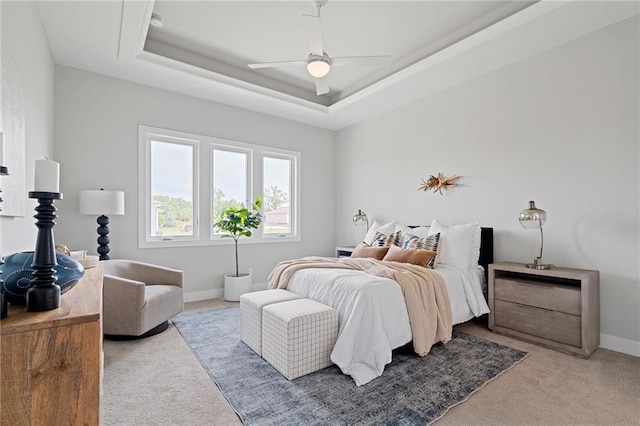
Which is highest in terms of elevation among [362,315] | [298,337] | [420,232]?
[420,232]

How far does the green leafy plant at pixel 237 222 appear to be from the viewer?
181 inches

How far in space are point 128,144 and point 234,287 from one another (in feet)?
7.66

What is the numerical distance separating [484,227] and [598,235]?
1.08 metres

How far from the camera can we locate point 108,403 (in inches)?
80.2

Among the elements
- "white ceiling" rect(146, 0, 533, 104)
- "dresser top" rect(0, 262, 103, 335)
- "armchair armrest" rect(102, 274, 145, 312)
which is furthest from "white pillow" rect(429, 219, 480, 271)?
"dresser top" rect(0, 262, 103, 335)

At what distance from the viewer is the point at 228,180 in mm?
5016

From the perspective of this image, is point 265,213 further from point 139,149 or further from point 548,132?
point 548,132

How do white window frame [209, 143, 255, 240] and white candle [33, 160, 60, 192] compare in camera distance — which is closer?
white candle [33, 160, 60, 192]

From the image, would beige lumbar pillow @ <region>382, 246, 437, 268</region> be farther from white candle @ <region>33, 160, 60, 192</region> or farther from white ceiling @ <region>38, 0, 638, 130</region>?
white candle @ <region>33, 160, 60, 192</region>

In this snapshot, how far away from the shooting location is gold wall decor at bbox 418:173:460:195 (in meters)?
4.27

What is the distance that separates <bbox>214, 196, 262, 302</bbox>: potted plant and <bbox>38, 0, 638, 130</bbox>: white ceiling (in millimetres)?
1659

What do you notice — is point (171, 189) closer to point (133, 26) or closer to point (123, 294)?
point (123, 294)

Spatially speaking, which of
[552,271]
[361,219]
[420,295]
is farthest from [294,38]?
[552,271]

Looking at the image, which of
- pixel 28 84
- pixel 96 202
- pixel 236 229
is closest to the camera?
pixel 28 84
